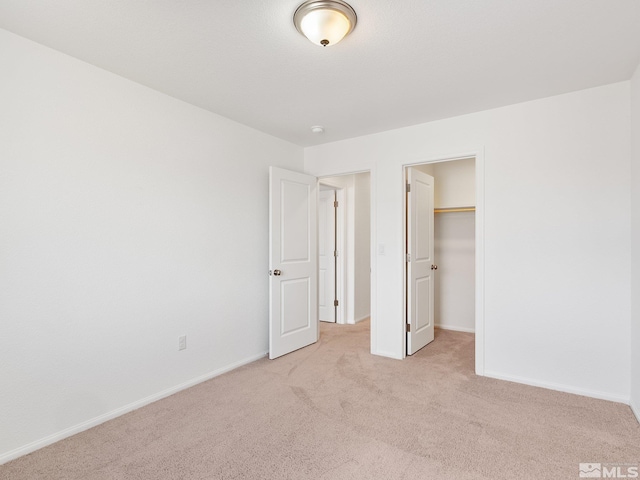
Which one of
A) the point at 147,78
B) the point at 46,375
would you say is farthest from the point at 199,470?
the point at 147,78

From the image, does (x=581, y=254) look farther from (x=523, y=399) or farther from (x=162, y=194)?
(x=162, y=194)

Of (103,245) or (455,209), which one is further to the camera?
(455,209)

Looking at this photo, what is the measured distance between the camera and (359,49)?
2.19m

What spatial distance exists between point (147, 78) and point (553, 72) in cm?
291

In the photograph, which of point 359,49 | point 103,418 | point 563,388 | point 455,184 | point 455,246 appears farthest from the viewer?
point 455,246

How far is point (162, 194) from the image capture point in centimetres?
284

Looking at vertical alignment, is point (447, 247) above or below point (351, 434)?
above

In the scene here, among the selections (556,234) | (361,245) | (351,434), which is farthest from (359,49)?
(361,245)

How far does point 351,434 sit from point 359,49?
2.41 meters

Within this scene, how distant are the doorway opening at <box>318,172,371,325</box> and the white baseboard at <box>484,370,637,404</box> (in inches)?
94.0

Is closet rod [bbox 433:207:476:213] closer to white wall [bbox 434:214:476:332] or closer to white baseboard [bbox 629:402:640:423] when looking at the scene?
white wall [bbox 434:214:476:332]

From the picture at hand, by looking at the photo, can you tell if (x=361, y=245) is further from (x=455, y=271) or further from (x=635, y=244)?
(x=635, y=244)

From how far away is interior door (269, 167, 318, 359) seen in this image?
370 centimetres

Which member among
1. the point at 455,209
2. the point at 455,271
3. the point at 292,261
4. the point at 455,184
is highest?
the point at 455,184
